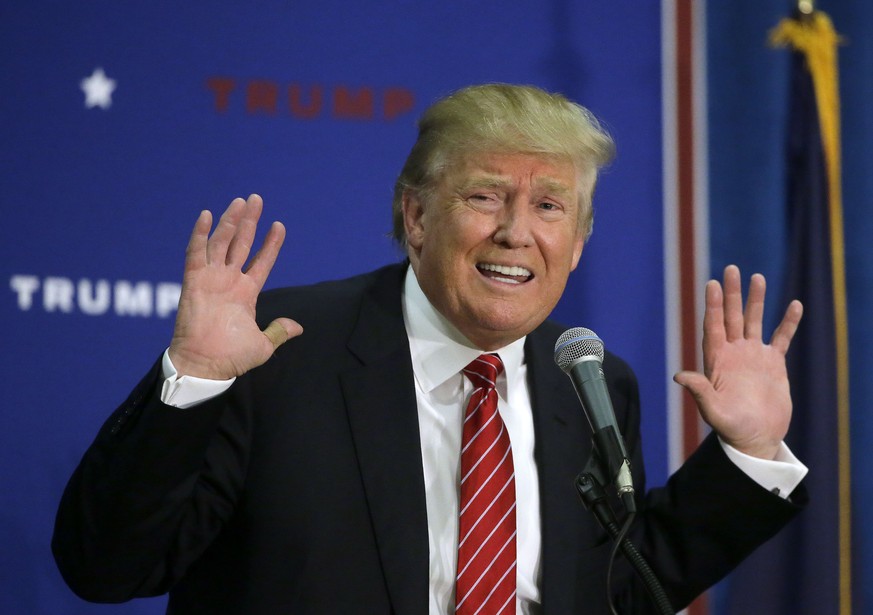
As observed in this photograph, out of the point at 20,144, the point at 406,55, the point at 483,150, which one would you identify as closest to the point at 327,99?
the point at 406,55

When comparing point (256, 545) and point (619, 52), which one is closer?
point (256, 545)

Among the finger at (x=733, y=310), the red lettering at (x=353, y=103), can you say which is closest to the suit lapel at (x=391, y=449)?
the finger at (x=733, y=310)

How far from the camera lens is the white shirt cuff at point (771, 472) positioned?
1.82m

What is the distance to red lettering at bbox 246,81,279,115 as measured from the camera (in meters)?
2.76

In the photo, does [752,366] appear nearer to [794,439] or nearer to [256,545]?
[256,545]

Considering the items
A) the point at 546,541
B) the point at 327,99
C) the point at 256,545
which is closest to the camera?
the point at 256,545

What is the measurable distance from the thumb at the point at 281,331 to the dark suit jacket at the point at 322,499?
12 cm

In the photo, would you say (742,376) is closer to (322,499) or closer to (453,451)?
(453,451)

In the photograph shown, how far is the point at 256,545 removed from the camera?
169cm

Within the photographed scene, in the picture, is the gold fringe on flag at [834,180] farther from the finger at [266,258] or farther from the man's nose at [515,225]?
the finger at [266,258]

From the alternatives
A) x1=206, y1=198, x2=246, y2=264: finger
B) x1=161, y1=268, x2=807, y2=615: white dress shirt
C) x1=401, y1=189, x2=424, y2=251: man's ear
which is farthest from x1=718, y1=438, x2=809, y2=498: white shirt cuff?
x1=206, y1=198, x2=246, y2=264: finger

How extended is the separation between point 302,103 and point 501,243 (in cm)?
114

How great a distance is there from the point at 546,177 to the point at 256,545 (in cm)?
79

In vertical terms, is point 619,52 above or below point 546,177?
above
